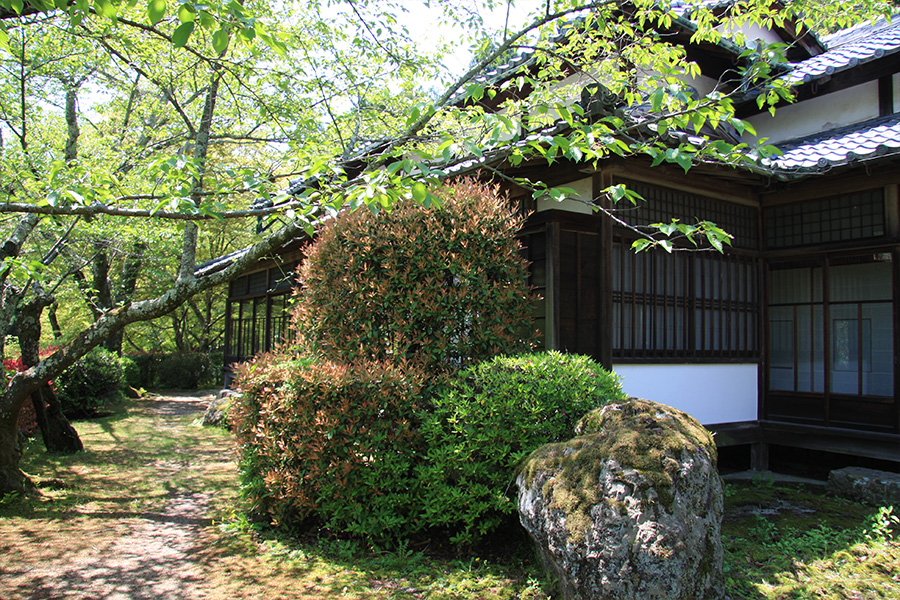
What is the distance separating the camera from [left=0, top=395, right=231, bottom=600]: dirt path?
4.07m

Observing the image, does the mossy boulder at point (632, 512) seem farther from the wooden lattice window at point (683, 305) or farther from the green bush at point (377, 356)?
the wooden lattice window at point (683, 305)

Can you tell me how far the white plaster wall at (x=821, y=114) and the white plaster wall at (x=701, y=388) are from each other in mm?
3410

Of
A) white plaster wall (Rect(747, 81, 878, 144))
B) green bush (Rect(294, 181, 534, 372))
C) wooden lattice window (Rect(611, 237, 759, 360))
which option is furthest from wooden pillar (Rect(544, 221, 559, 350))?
white plaster wall (Rect(747, 81, 878, 144))

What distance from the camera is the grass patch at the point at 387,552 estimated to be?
404 cm

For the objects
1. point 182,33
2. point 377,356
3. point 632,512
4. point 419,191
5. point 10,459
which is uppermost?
point 182,33

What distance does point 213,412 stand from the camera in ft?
41.1

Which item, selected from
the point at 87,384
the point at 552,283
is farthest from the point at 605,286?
the point at 87,384

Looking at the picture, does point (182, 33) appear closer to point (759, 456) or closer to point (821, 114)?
point (759, 456)

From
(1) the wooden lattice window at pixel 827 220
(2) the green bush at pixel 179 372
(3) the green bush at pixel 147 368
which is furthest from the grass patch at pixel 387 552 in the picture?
(3) the green bush at pixel 147 368

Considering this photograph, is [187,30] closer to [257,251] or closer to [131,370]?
[257,251]

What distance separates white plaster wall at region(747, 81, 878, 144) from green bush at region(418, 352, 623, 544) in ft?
18.8

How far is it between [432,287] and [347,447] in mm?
1608

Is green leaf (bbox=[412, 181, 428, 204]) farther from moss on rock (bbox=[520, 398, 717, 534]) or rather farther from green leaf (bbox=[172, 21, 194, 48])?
moss on rock (bbox=[520, 398, 717, 534])

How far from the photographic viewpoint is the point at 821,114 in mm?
8531
